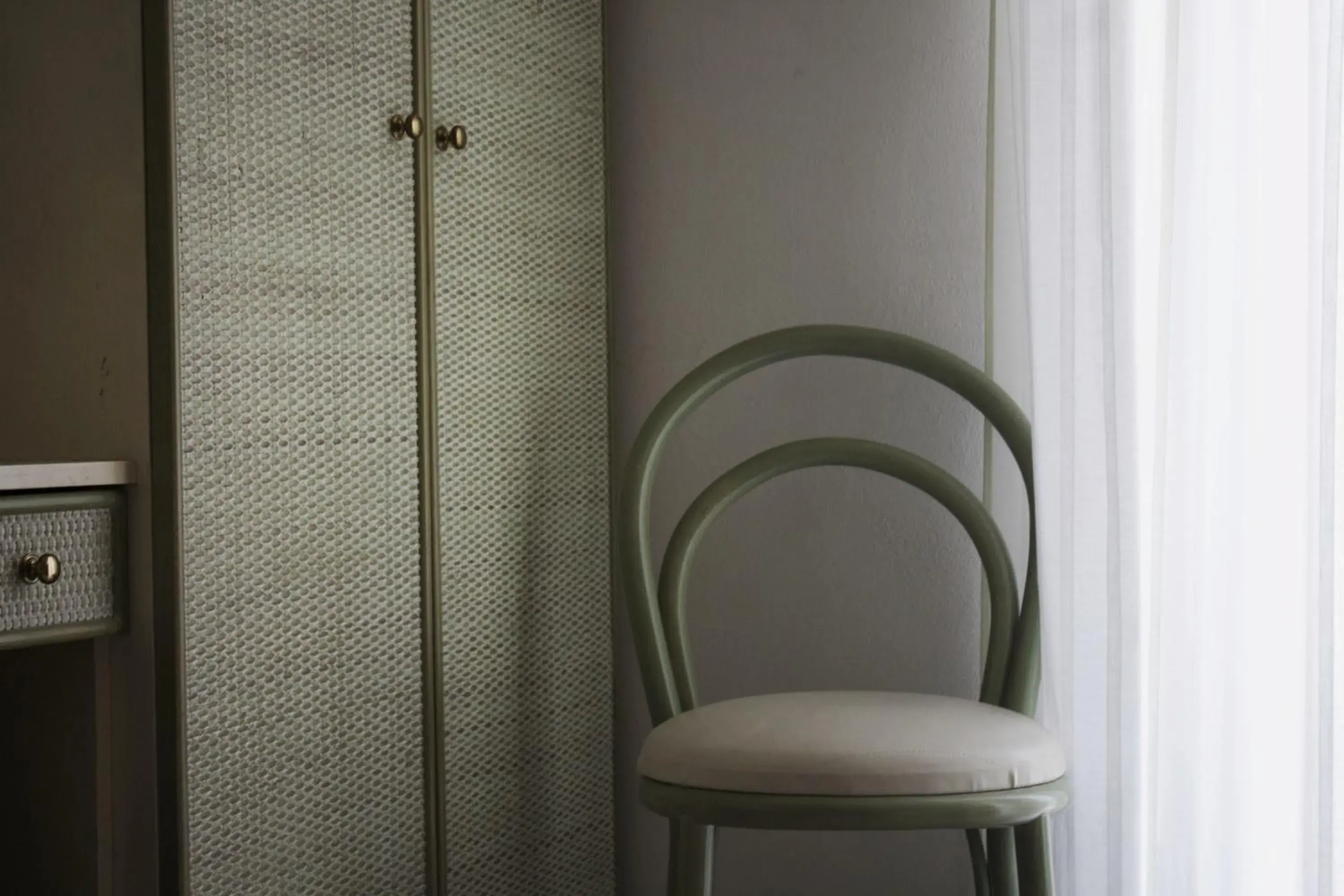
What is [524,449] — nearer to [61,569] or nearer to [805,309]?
[805,309]

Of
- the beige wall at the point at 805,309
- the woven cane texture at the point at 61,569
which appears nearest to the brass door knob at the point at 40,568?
the woven cane texture at the point at 61,569

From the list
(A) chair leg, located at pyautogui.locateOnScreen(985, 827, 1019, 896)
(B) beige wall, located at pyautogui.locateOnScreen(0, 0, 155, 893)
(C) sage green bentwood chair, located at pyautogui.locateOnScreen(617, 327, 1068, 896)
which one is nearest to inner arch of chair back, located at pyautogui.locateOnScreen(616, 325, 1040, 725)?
(C) sage green bentwood chair, located at pyautogui.locateOnScreen(617, 327, 1068, 896)

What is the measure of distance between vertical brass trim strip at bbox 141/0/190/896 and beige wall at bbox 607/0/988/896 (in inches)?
28.6

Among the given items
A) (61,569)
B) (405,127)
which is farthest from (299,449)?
(405,127)

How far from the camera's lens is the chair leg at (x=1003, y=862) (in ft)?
4.52

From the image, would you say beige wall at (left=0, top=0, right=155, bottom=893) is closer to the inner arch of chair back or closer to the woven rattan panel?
the woven rattan panel

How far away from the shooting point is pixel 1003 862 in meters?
1.39

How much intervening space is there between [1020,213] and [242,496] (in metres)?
0.94

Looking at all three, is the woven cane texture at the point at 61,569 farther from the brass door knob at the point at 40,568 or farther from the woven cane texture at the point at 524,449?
the woven cane texture at the point at 524,449

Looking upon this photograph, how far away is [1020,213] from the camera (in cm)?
154

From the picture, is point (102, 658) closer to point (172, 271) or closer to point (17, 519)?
point (17, 519)

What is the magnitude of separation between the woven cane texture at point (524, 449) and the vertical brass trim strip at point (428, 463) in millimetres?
17

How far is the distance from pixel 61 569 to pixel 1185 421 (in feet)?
3.66

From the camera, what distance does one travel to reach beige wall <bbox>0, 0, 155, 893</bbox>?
1333 millimetres
